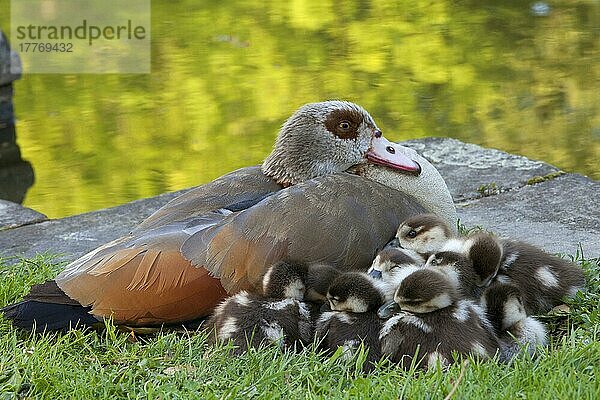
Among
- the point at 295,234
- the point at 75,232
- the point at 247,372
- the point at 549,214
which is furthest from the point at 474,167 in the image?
the point at 247,372

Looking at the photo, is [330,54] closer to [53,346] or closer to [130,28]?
[130,28]

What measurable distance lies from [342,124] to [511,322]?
1459 mm

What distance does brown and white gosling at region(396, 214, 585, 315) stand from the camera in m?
4.22

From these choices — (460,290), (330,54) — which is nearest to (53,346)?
(460,290)

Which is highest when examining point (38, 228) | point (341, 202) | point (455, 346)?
point (341, 202)

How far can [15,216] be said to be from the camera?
635 cm

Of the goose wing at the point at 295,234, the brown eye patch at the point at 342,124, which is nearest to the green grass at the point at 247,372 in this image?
the goose wing at the point at 295,234

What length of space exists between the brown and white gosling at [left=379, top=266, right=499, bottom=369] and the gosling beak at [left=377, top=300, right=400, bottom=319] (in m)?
0.03

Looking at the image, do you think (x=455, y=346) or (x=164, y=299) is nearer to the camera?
(x=455, y=346)

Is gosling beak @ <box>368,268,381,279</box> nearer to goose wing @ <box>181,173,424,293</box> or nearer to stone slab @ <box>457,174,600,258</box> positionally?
goose wing @ <box>181,173,424,293</box>

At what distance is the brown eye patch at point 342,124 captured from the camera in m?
4.99

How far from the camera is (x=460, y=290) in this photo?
3.96m

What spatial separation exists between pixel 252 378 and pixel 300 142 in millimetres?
1620

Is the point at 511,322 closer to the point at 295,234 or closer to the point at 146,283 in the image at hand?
the point at 295,234
